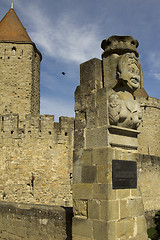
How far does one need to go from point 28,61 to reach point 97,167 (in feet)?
44.7

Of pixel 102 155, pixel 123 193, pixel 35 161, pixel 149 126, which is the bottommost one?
pixel 123 193

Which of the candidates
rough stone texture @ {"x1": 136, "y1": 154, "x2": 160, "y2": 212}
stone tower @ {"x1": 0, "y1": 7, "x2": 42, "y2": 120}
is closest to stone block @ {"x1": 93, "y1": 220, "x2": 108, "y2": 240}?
rough stone texture @ {"x1": 136, "y1": 154, "x2": 160, "y2": 212}

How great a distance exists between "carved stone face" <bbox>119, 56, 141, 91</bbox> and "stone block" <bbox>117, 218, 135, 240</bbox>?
74.2 inches

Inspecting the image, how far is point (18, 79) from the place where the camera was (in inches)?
620

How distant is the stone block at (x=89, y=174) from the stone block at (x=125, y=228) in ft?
2.14

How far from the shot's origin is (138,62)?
4.10 metres

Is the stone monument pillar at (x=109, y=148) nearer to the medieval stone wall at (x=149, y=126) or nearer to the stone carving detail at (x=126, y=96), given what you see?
the stone carving detail at (x=126, y=96)

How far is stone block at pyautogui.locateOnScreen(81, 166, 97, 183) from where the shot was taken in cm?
365

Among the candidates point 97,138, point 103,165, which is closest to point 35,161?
point 97,138

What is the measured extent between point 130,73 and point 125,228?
7.07 ft

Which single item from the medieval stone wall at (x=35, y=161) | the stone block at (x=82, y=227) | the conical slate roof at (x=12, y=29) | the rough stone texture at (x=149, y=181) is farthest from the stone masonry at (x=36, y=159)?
the stone block at (x=82, y=227)

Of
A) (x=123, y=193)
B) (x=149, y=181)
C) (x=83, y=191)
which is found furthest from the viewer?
(x=149, y=181)

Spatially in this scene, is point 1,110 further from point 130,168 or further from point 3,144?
point 130,168

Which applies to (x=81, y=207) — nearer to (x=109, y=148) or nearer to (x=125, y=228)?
(x=125, y=228)
